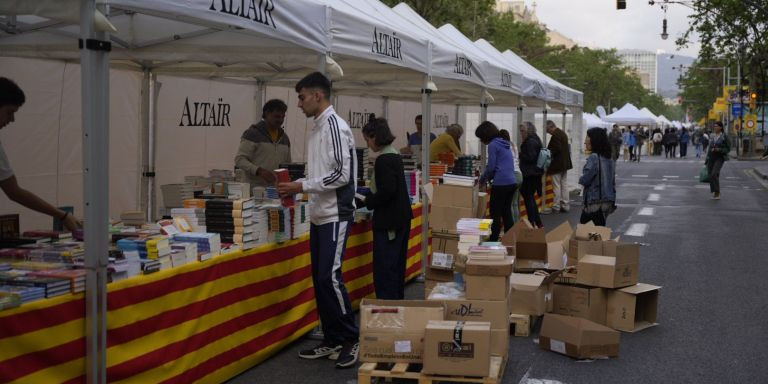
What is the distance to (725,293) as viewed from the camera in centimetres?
974

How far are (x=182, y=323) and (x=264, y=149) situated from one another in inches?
145

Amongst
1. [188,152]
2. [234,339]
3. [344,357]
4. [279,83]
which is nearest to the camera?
[234,339]

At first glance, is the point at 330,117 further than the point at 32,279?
Yes

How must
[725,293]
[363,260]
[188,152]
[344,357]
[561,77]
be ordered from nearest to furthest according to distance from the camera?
[344,357]
[363,260]
[725,293]
[188,152]
[561,77]

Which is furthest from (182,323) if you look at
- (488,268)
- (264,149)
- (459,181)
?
(459,181)

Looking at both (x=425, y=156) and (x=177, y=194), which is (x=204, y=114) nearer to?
(x=425, y=156)

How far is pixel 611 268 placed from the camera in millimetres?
7699

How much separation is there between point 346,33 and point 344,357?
280 cm

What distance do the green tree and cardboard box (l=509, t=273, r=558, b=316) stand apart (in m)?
28.0

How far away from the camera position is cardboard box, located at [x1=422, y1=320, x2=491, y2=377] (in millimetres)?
5527

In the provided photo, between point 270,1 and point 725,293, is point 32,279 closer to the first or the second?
point 270,1

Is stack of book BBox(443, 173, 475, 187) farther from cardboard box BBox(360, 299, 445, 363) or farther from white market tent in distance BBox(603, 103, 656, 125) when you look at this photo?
white market tent in distance BBox(603, 103, 656, 125)

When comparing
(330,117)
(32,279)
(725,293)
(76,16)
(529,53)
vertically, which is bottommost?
(725,293)

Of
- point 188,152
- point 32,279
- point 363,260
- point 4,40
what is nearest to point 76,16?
point 32,279
